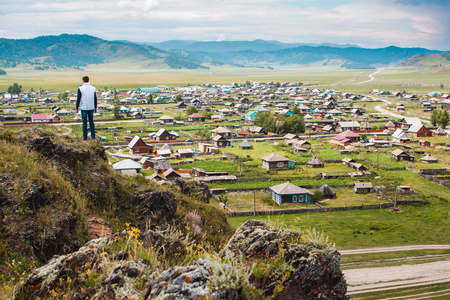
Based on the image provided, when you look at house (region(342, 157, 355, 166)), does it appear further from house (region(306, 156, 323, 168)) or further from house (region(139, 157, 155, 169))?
house (region(139, 157, 155, 169))

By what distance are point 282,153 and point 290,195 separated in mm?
18651

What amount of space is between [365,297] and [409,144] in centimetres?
4380

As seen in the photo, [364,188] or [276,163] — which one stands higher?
[276,163]

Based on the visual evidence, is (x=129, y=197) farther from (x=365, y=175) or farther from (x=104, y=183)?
(x=365, y=175)

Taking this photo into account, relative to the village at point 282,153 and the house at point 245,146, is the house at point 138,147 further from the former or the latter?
the house at point 245,146

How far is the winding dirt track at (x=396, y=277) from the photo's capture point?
53.4 ft

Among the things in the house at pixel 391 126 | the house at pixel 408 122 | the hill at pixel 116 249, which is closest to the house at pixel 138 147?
the hill at pixel 116 249

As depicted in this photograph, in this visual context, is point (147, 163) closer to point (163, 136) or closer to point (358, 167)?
point (163, 136)

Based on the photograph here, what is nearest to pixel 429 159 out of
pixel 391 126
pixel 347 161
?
pixel 347 161

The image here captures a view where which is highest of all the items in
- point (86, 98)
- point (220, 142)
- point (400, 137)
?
point (86, 98)

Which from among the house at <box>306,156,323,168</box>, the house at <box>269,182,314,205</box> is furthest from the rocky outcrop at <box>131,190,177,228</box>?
the house at <box>306,156,323,168</box>

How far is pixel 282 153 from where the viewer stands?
160ft

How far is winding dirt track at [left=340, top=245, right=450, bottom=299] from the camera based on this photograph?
16281mm

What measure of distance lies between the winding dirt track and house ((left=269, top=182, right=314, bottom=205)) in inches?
483
